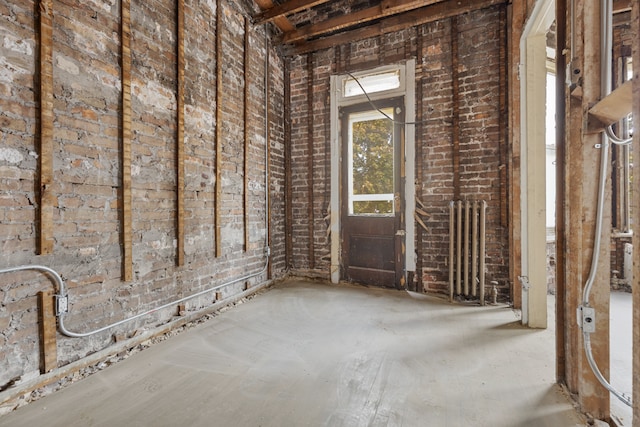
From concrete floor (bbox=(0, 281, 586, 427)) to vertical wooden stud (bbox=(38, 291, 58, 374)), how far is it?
20cm

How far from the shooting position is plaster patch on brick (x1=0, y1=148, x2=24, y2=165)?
1.59m

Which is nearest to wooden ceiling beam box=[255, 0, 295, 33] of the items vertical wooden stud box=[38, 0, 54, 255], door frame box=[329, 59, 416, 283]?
door frame box=[329, 59, 416, 283]

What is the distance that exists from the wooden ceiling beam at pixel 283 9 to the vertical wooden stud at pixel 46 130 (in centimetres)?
228

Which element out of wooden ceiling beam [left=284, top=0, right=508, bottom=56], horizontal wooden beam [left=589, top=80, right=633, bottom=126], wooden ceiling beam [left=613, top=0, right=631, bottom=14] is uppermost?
wooden ceiling beam [left=284, top=0, right=508, bottom=56]

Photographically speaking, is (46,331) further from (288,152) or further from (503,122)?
(503,122)

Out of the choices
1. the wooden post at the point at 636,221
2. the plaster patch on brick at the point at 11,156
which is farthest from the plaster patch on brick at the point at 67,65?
the wooden post at the point at 636,221

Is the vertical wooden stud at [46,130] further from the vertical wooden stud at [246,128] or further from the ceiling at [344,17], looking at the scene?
the ceiling at [344,17]

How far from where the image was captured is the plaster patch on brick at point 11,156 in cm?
159

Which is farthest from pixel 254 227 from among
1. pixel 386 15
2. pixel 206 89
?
pixel 386 15

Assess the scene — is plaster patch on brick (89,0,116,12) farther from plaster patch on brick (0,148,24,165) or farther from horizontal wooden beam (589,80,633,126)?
horizontal wooden beam (589,80,633,126)

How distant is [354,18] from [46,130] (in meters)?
3.29

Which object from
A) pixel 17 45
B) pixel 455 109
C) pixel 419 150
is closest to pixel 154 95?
pixel 17 45

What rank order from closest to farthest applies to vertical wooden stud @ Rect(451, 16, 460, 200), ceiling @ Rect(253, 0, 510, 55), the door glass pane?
ceiling @ Rect(253, 0, 510, 55), vertical wooden stud @ Rect(451, 16, 460, 200), the door glass pane

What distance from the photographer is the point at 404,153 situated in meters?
3.61
